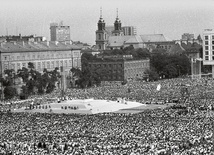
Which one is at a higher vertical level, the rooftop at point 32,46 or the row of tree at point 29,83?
the rooftop at point 32,46

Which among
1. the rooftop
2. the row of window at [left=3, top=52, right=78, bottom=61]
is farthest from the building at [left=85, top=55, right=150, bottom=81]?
the rooftop

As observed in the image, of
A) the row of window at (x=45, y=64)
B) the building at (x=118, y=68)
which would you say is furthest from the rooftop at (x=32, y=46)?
the building at (x=118, y=68)

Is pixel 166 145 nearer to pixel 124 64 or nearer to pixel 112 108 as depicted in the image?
pixel 112 108

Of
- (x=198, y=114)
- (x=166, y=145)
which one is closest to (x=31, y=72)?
(x=198, y=114)

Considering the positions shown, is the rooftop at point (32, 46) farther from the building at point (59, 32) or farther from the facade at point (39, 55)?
the building at point (59, 32)

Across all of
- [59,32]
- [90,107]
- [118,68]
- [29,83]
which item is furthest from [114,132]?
[59,32]

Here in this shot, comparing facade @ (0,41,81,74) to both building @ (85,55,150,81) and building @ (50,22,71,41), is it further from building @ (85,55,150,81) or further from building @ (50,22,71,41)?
building @ (50,22,71,41)
